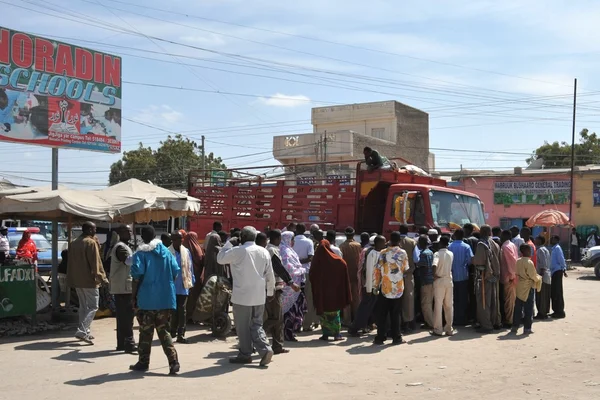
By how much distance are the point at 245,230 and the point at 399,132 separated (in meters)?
40.9

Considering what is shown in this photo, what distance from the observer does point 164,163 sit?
52.8 m

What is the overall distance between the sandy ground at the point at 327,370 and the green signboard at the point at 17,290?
0.62 metres

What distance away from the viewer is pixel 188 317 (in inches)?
457

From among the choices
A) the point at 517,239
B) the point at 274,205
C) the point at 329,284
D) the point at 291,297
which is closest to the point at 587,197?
the point at 517,239

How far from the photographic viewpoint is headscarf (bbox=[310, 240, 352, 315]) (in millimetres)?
10148

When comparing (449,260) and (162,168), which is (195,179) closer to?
(449,260)

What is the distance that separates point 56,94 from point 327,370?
8.56 metres

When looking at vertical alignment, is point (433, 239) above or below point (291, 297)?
above

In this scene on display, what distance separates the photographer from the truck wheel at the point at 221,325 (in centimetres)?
1047

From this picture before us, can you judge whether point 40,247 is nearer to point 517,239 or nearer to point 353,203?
point 353,203

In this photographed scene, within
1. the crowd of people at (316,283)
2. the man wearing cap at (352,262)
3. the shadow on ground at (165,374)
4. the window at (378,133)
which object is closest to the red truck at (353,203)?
the crowd of people at (316,283)

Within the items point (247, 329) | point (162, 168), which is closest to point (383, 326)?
point (247, 329)

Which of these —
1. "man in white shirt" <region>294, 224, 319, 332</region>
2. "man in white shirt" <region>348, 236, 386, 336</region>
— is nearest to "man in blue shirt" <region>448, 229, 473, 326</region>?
"man in white shirt" <region>348, 236, 386, 336</region>

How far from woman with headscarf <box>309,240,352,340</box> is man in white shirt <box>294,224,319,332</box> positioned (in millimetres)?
781
